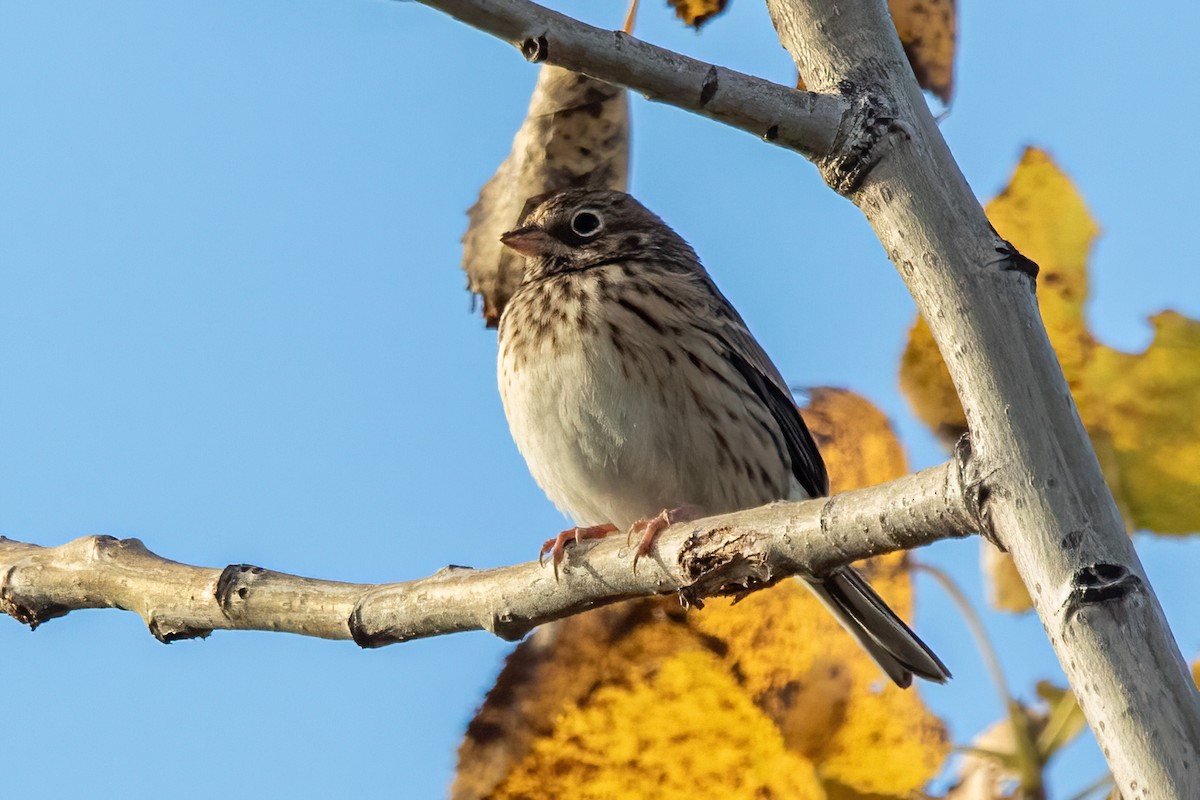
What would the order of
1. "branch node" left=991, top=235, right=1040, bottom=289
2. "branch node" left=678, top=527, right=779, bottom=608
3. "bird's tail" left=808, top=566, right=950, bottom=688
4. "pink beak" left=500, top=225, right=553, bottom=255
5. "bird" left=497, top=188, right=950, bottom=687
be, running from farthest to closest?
"pink beak" left=500, top=225, right=553, bottom=255 → "bird" left=497, top=188, right=950, bottom=687 → "bird's tail" left=808, top=566, right=950, bottom=688 → "branch node" left=678, top=527, right=779, bottom=608 → "branch node" left=991, top=235, right=1040, bottom=289

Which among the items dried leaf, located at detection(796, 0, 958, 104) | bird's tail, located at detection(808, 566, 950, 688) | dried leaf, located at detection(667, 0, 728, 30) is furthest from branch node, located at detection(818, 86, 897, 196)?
bird's tail, located at detection(808, 566, 950, 688)

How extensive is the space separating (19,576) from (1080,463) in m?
3.13

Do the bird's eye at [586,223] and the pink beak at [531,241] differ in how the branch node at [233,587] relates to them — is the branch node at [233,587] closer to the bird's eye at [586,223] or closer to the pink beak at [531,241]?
the pink beak at [531,241]

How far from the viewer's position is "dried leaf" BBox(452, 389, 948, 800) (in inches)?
92.3

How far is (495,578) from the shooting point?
11.7 feet

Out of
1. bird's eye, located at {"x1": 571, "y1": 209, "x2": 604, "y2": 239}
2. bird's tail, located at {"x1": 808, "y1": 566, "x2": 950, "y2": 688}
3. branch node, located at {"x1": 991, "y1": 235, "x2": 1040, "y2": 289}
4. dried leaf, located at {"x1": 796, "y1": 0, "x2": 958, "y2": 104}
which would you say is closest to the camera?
branch node, located at {"x1": 991, "y1": 235, "x2": 1040, "y2": 289}

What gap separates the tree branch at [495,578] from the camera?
2.74m

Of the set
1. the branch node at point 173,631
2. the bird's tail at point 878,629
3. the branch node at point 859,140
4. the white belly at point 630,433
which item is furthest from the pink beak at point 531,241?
the branch node at point 859,140

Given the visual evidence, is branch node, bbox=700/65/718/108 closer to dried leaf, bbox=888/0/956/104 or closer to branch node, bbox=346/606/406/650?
dried leaf, bbox=888/0/956/104

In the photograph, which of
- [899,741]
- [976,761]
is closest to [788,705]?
[899,741]

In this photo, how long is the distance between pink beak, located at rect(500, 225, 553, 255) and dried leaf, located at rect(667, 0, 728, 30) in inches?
93.1

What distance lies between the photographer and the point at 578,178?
3.80 meters

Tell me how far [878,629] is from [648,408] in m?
1.25

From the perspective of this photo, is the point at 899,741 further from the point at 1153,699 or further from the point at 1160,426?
the point at 1160,426
